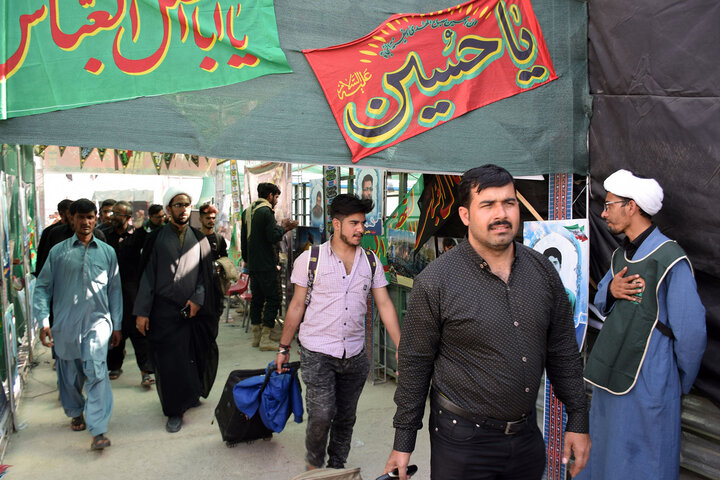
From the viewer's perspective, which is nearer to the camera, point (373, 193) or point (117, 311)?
point (117, 311)

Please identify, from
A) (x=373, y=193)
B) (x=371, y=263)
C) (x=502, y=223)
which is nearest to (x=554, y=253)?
(x=371, y=263)

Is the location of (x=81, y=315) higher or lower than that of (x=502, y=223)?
lower

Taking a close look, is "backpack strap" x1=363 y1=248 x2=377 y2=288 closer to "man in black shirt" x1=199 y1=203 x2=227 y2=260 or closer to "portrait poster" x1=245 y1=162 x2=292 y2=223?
"man in black shirt" x1=199 y1=203 x2=227 y2=260

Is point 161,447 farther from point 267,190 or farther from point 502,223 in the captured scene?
point 267,190

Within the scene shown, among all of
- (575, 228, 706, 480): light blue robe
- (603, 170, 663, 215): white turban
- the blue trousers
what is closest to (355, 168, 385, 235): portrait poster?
the blue trousers

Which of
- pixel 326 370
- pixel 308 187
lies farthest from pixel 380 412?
pixel 308 187

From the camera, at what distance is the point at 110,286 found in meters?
4.29

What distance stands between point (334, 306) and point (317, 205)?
419 centimetres

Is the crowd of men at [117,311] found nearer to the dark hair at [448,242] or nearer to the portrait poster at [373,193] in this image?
the portrait poster at [373,193]

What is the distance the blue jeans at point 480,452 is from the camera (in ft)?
6.57

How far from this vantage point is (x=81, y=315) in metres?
4.06

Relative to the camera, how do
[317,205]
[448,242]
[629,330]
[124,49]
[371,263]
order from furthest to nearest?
[317,205] → [448,242] → [371,263] → [629,330] → [124,49]

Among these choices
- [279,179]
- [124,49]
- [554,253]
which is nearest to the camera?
[124,49]

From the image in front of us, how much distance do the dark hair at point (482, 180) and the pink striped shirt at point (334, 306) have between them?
1.43 m
